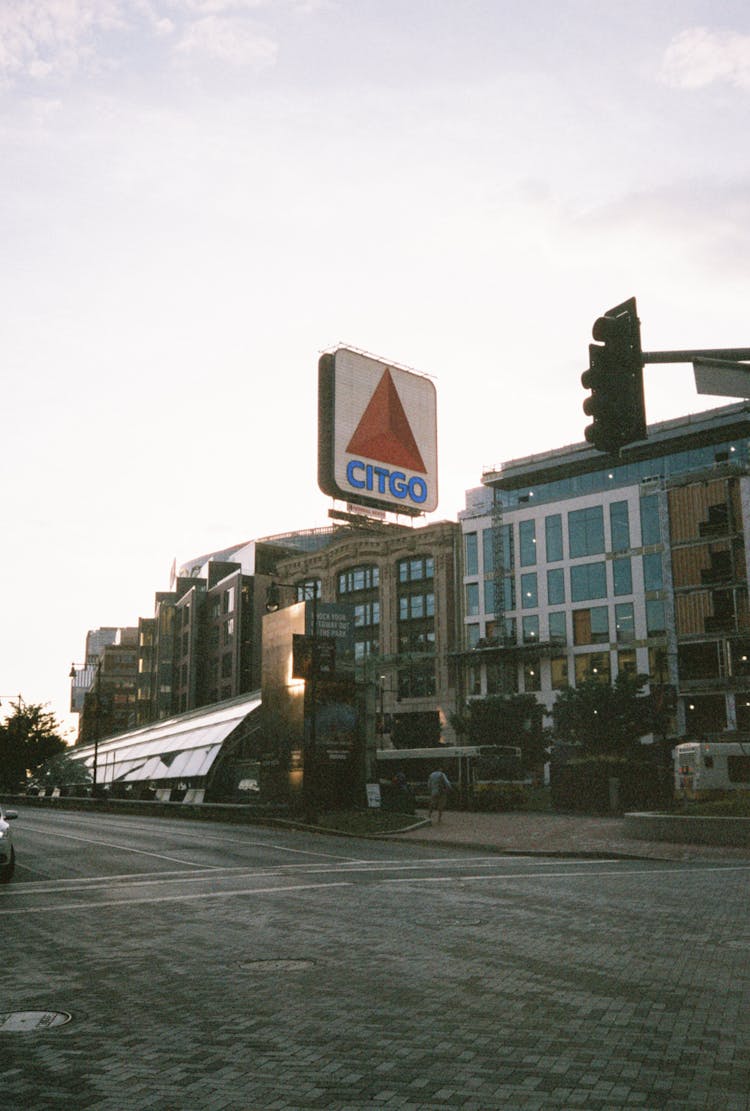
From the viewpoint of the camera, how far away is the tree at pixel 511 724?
6662 centimetres

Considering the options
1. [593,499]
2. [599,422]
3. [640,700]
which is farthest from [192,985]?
[593,499]

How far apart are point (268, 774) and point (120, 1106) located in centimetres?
3623

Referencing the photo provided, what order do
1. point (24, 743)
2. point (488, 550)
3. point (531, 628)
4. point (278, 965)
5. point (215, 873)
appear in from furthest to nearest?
point (24, 743), point (488, 550), point (531, 628), point (215, 873), point (278, 965)

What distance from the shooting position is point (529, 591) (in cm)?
7962

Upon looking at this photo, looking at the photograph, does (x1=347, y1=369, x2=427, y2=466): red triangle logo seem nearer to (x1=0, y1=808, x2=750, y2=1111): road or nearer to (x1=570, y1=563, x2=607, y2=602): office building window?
(x1=0, y1=808, x2=750, y2=1111): road

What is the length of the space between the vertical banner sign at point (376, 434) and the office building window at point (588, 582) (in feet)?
121

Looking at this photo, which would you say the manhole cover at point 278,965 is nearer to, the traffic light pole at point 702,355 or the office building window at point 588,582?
the traffic light pole at point 702,355

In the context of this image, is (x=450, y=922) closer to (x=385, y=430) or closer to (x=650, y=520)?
(x=385, y=430)

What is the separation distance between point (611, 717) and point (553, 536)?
2181 cm

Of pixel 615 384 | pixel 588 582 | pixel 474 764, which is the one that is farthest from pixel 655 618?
pixel 615 384

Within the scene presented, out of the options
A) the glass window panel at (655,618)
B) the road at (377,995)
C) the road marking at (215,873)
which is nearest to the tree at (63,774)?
the glass window panel at (655,618)

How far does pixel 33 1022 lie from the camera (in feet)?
23.2

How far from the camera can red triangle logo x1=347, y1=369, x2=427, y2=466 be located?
Answer: 37531 mm

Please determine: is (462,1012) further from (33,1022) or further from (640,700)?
(640,700)
